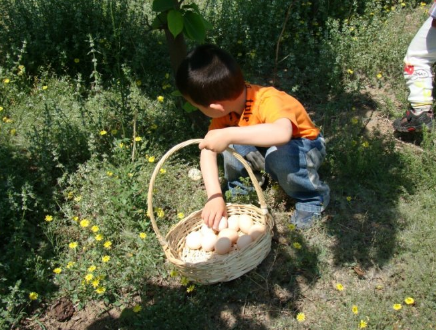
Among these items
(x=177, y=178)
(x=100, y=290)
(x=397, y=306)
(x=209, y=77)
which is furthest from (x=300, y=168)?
(x=100, y=290)

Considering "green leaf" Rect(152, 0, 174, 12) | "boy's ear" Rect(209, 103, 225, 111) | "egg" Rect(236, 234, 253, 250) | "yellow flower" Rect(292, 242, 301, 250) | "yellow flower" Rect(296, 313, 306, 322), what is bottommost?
"yellow flower" Rect(296, 313, 306, 322)

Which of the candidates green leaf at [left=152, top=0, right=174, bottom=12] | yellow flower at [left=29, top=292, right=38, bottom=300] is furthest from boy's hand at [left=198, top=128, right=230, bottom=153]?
yellow flower at [left=29, top=292, right=38, bottom=300]

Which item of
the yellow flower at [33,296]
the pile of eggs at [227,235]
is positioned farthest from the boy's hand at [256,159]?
the yellow flower at [33,296]

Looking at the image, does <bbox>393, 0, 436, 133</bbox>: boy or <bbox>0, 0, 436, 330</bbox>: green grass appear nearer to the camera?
<bbox>0, 0, 436, 330</bbox>: green grass

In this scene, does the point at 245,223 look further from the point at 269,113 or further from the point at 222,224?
the point at 269,113

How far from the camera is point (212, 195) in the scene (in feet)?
8.11

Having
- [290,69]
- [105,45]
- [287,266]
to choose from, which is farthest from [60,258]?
[290,69]

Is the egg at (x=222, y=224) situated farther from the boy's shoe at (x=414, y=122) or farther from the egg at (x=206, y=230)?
the boy's shoe at (x=414, y=122)

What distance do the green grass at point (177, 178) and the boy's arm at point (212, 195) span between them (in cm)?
35

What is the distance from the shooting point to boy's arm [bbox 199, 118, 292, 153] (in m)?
2.11

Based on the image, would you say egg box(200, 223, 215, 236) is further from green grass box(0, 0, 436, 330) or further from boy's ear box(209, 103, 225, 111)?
boy's ear box(209, 103, 225, 111)

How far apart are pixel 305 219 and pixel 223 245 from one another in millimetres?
532

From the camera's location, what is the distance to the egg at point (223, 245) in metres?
2.50

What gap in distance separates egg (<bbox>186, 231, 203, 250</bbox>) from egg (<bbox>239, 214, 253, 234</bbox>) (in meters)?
0.23
